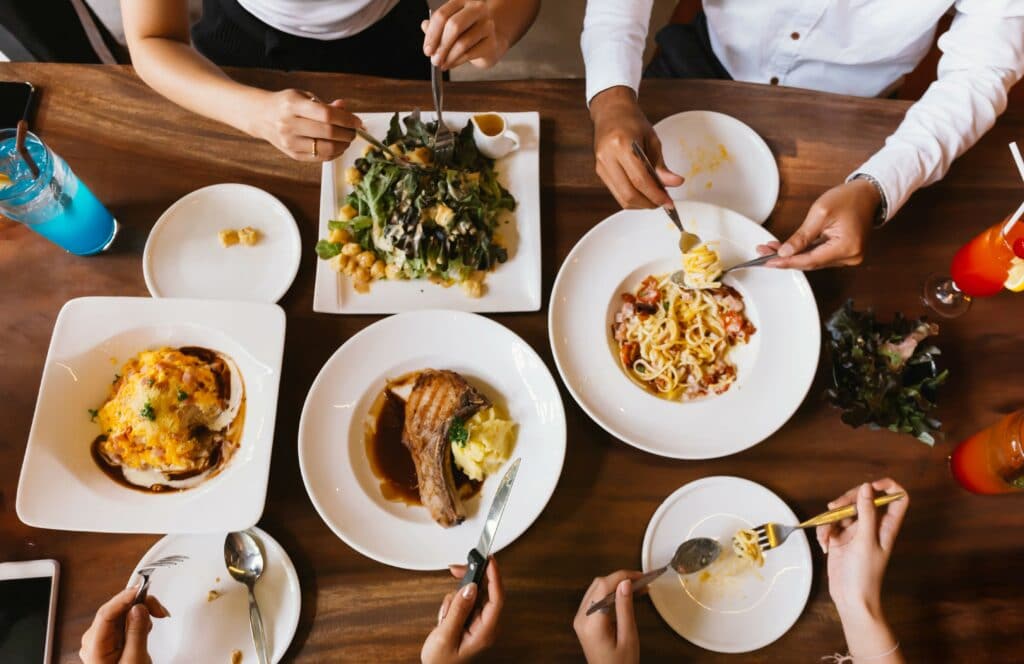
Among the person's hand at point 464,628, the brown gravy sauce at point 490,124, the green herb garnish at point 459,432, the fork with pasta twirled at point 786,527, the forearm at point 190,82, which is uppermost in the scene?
the forearm at point 190,82

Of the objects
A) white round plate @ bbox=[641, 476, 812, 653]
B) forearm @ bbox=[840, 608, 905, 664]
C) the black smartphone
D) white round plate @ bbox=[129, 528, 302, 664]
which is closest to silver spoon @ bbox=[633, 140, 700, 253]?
white round plate @ bbox=[641, 476, 812, 653]

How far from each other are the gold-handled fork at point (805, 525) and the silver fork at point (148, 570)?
1.52 metres

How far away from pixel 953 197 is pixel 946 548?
114cm

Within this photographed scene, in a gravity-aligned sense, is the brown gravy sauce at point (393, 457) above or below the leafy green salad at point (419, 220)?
below

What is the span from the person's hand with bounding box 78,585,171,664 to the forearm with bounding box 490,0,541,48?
75.5 inches

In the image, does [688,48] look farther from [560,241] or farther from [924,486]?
[924,486]

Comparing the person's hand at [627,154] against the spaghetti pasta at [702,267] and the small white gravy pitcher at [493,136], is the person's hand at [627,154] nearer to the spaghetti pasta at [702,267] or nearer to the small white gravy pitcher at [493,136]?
the spaghetti pasta at [702,267]

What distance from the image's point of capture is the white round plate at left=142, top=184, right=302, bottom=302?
181cm

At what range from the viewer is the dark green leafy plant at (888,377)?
160cm

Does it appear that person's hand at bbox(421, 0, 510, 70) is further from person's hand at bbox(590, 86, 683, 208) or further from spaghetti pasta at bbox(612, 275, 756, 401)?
spaghetti pasta at bbox(612, 275, 756, 401)

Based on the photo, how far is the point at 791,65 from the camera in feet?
7.29

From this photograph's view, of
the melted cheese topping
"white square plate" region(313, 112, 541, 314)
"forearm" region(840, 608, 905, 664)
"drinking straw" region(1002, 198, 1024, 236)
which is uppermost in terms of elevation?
"drinking straw" region(1002, 198, 1024, 236)

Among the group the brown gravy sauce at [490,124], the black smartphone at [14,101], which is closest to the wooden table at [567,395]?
the black smartphone at [14,101]

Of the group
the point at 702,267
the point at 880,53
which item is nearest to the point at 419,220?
the point at 702,267
